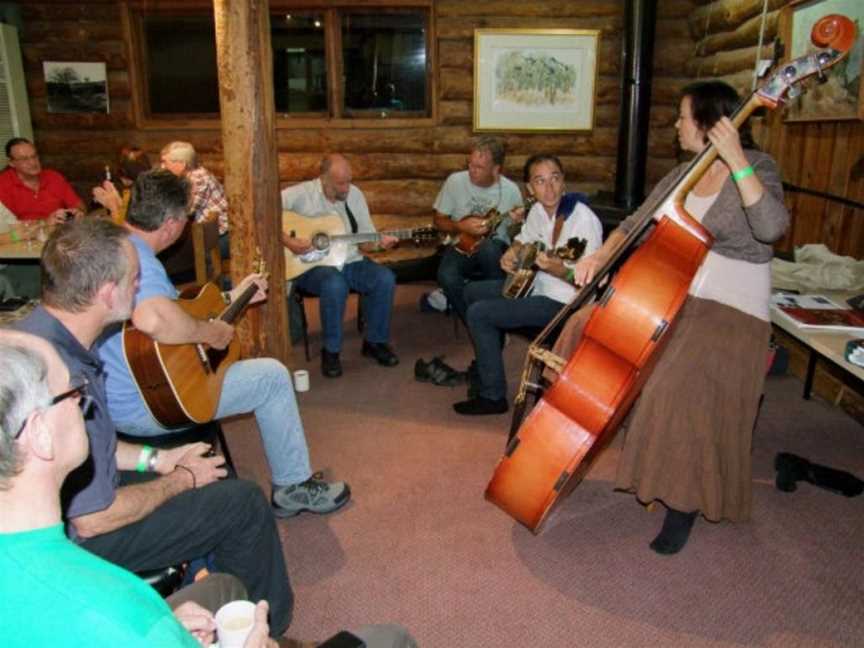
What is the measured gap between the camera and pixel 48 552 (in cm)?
89

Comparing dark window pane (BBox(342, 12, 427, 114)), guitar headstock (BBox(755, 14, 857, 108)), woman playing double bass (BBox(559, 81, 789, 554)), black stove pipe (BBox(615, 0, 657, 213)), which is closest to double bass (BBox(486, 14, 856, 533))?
guitar headstock (BBox(755, 14, 857, 108))

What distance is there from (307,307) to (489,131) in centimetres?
223

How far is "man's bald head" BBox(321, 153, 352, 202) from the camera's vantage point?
423 cm

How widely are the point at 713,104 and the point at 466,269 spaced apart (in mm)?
2415

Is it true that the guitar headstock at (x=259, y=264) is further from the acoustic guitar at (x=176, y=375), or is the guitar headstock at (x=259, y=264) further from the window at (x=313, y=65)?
the window at (x=313, y=65)

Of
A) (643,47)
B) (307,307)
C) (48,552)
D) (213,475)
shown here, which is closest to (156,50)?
(307,307)

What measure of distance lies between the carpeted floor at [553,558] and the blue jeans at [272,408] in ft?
0.68

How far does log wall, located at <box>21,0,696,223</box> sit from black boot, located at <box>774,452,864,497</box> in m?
3.79

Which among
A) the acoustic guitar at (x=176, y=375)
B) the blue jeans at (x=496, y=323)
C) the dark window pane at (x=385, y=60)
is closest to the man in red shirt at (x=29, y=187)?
the dark window pane at (x=385, y=60)

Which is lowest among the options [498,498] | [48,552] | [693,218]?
[498,498]

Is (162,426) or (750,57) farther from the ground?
(750,57)

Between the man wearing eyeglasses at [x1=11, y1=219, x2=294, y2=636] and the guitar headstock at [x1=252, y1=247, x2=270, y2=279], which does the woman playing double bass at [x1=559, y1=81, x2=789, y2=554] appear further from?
the guitar headstock at [x1=252, y1=247, x2=270, y2=279]

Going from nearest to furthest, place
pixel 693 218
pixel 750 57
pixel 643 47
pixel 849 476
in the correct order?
pixel 693 218 → pixel 849 476 → pixel 750 57 → pixel 643 47

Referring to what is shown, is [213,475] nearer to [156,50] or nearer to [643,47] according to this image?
[643,47]
